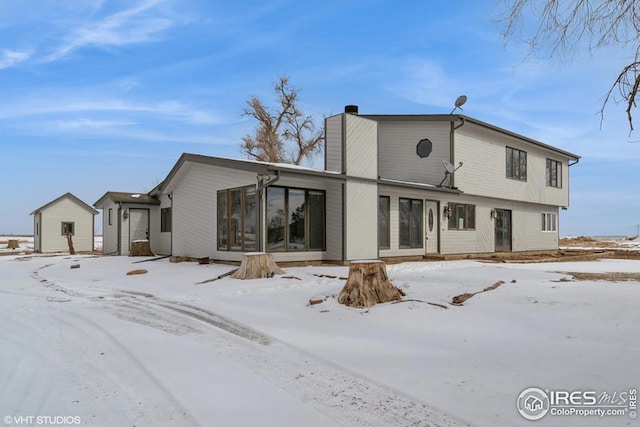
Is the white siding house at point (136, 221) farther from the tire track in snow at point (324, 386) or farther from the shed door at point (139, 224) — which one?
the tire track in snow at point (324, 386)

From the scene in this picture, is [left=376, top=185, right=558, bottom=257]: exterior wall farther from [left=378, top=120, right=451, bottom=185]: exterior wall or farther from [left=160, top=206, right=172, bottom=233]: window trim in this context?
[left=160, top=206, right=172, bottom=233]: window trim

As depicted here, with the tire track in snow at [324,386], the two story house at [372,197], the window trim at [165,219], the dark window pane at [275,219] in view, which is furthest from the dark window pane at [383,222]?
the window trim at [165,219]

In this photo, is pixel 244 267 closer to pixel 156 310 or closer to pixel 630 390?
pixel 156 310

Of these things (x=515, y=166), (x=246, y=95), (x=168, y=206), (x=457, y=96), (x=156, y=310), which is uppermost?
(x=246, y=95)

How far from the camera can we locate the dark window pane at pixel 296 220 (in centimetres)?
1286

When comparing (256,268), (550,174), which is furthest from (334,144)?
(550,174)

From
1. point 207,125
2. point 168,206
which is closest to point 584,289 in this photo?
point 168,206

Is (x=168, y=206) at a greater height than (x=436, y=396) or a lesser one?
greater

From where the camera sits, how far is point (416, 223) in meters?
16.1

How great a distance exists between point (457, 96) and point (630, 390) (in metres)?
15.5

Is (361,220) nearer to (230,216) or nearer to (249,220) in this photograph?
(249,220)

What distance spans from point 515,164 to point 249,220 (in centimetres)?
1417

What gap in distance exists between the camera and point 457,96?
1736 cm

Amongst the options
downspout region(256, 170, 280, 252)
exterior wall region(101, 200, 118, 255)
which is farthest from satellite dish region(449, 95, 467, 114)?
exterior wall region(101, 200, 118, 255)
